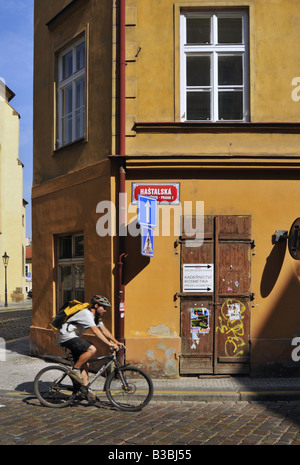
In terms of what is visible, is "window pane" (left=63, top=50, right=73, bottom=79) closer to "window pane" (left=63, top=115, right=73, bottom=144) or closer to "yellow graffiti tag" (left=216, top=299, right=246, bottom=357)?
"window pane" (left=63, top=115, right=73, bottom=144)

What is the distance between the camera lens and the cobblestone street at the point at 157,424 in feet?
20.1

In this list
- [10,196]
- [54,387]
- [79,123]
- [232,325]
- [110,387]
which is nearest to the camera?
[110,387]

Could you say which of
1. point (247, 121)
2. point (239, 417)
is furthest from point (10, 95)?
point (239, 417)

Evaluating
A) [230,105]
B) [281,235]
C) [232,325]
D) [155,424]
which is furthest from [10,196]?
[155,424]

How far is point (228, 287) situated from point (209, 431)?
12.1 ft

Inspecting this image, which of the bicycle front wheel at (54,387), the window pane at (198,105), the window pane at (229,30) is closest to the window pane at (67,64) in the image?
the window pane at (198,105)

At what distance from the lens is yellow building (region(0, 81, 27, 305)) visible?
141ft

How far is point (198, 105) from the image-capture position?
10.4 meters

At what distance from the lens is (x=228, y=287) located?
9.86m

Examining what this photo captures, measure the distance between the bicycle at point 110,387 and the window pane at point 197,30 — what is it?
597cm

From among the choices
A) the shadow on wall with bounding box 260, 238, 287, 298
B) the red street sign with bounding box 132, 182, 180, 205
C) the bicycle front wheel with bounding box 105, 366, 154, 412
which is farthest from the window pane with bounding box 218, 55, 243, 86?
the bicycle front wheel with bounding box 105, 366, 154, 412

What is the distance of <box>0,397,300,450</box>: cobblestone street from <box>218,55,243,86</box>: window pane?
5666 millimetres

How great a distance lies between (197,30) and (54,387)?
22.3ft

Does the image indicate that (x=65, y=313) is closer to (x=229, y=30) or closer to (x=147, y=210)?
(x=147, y=210)
